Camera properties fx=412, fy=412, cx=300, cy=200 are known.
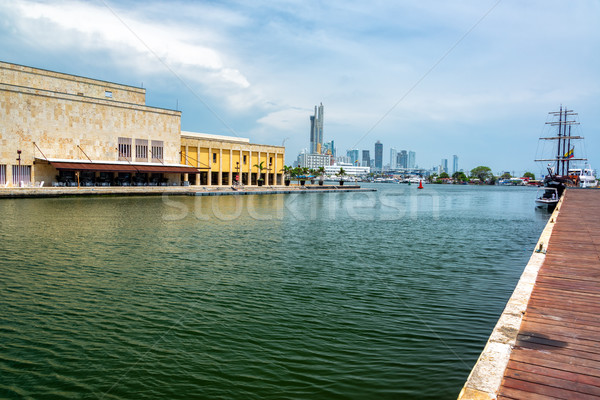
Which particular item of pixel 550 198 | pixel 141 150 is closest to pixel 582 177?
pixel 550 198

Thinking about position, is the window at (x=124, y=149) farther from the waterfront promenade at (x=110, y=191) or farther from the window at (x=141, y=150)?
the waterfront promenade at (x=110, y=191)

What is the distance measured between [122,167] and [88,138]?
631cm

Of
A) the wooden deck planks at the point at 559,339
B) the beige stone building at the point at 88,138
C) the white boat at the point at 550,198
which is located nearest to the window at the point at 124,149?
the beige stone building at the point at 88,138

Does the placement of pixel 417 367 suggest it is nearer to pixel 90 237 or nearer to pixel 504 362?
pixel 504 362

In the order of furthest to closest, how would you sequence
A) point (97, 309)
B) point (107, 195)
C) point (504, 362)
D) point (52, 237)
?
point (107, 195) < point (52, 237) < point (97, 309) < point (504, 362)

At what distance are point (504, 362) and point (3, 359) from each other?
28.5ft

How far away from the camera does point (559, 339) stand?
6.42 m

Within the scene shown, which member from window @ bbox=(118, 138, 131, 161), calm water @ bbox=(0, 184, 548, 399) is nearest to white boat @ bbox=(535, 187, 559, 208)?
calm water @ bbox=(0, 184, 548, 399)

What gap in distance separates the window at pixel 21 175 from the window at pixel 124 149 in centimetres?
1305

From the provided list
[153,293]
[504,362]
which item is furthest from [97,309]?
[504,362]

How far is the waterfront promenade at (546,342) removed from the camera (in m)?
4.99

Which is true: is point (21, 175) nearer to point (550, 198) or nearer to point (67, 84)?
point (67, 84)

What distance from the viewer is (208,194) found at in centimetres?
6556

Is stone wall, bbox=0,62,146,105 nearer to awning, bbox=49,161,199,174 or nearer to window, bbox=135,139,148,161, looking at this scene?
window, bbox=135,139,148,161
